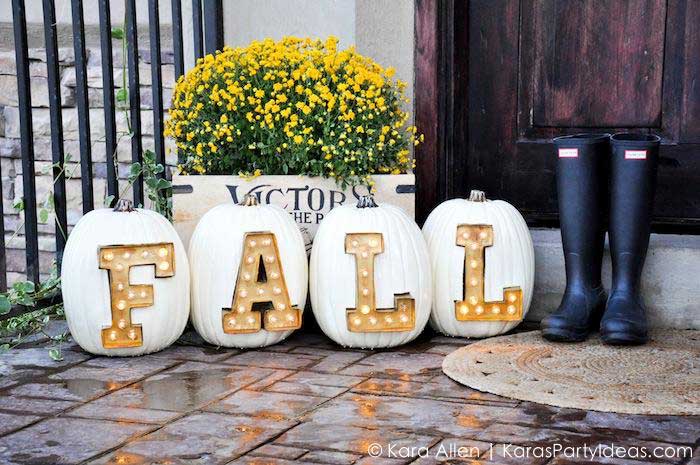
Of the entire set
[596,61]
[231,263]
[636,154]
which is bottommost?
[231,263]

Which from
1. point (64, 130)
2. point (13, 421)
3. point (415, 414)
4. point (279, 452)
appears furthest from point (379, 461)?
point (64, 130)

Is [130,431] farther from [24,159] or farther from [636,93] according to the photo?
[636,93]

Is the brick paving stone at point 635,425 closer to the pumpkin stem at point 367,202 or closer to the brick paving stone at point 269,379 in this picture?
the brick paving stone at point 269,379

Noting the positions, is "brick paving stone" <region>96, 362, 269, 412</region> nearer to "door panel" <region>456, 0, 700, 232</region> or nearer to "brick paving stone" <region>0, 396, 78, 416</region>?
"brick paving stone" <region>0, 396, 78, 416</region>

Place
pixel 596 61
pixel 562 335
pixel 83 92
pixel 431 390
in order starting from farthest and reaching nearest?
pixel 596 61
pixel 83 92
pixel 562 335
pixel 431 390

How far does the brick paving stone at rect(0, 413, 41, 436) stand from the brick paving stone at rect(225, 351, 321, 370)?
0.62m

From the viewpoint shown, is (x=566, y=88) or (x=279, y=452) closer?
(x=279, y=452)

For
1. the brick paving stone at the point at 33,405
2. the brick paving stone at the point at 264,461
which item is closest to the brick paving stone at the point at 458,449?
the brick paving stone at the point at 264,461

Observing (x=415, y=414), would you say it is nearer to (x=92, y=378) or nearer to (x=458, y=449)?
(x=458, y=449)

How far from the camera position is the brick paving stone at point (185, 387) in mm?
2336

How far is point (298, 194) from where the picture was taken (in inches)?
122

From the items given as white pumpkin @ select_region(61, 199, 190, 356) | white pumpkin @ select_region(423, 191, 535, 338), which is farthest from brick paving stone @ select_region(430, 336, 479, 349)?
white pumpkin @ select_region(61, 199, 190, 356)

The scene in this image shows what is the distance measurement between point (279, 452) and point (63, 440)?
18.0 inches

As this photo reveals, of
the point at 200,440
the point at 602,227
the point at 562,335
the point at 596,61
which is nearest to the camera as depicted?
the point at 200,440
